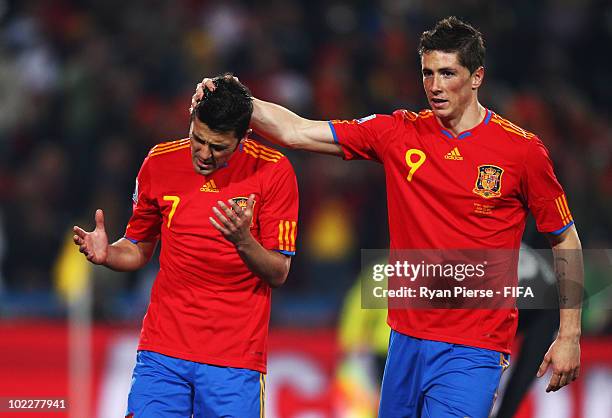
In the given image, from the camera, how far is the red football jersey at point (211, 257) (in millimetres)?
4957

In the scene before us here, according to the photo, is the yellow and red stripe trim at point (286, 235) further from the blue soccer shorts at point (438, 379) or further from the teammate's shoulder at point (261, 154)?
the blue soccer shorts at point (438, 379)

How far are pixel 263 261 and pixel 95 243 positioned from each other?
823mm

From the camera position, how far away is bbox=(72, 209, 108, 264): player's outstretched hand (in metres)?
5.03

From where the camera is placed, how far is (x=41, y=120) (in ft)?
36.3

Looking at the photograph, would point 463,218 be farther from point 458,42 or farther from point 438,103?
point 458,42

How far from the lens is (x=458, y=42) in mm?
5047

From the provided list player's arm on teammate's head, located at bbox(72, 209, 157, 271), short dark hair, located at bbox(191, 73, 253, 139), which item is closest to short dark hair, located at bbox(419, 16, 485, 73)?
short dark hair, located at bbox(191, 73, 253, 139)

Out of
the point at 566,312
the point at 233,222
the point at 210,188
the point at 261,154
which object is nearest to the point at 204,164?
the point at 210,188

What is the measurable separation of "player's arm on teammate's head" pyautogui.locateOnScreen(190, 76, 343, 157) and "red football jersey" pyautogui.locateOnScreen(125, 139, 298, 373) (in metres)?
0.14

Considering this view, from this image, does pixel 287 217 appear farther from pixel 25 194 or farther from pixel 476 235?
pixel 25 194

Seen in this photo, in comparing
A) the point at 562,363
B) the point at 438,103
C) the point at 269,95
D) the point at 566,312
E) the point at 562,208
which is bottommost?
the point at 562,363

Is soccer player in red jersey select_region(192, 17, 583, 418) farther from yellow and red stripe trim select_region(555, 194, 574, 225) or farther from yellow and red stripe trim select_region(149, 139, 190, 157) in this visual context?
yellow and red stripe trim select_region(149, 139, 190, 157)

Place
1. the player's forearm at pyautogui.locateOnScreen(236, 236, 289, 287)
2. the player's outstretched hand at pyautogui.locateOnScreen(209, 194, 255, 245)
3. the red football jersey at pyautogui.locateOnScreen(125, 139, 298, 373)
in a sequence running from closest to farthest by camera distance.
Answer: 1. the player's outstretched hand at pyautogui.locateOnScreen(209, 194, 255, 245)
2. the player's forearm at pyautogui.locateOnScreen(236, 236, 289, 287)
3. the red football jersey at pyautogui.locateOnScreen(125, 139, 298, 373)

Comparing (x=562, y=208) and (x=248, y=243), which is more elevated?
(x=562, y=208)
